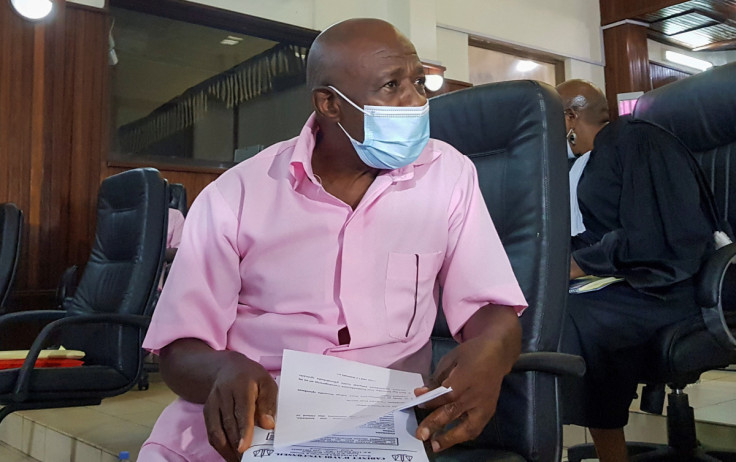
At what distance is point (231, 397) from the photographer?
31.0 inches

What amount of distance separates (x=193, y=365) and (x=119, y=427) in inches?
76.5

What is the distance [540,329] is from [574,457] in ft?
3.92

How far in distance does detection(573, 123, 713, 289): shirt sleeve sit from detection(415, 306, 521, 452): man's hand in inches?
38.7

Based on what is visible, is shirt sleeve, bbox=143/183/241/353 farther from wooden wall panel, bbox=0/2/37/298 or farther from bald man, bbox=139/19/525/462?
wooden wall panel, bbox=0/2/37/298

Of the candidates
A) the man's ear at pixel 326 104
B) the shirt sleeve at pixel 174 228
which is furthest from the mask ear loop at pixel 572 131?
the shirt sleeve at pixel 174 228

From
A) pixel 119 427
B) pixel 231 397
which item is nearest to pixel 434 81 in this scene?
pixel 119 427

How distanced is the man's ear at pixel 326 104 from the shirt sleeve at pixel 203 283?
252mm

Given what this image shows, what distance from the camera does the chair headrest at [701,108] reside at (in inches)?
79.0

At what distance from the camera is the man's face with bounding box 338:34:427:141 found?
1106mm

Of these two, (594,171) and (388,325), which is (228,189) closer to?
(388,325)

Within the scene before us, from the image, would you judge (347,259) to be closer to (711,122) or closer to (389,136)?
(389,136)

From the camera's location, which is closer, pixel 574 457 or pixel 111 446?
pixel 574 457

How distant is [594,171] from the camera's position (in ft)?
6.58

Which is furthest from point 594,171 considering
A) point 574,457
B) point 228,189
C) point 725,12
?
point 725,12
